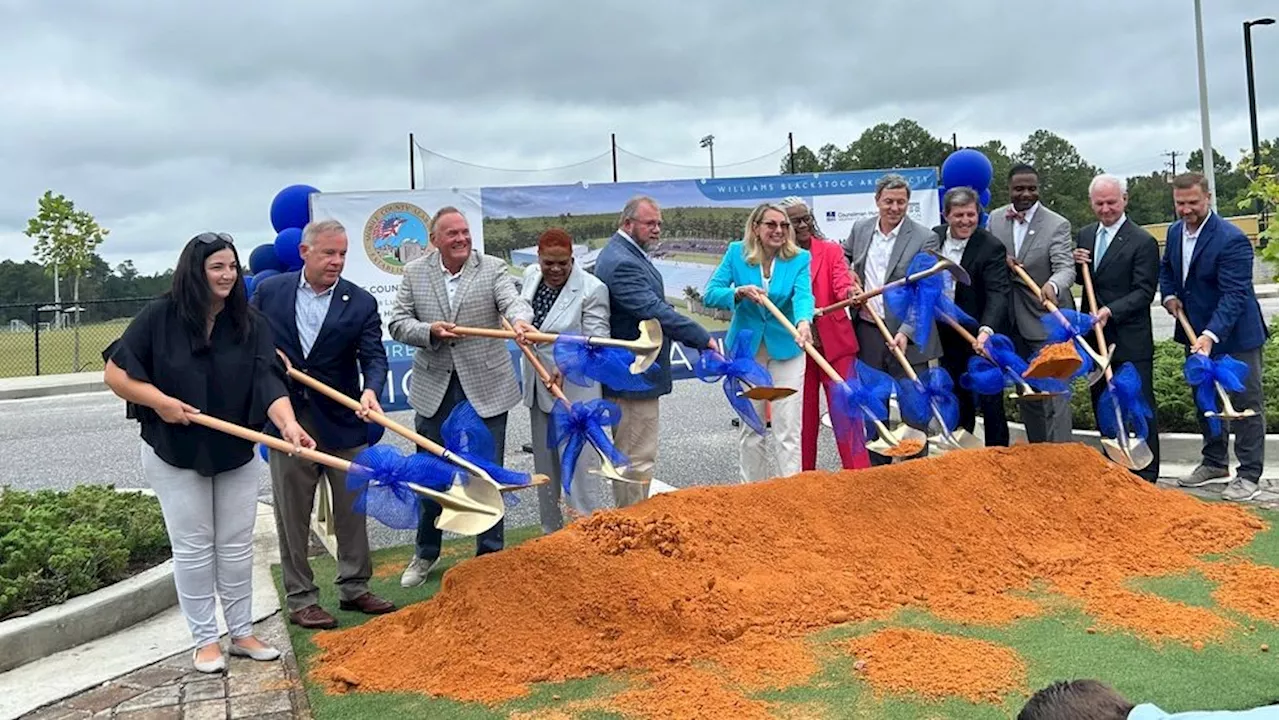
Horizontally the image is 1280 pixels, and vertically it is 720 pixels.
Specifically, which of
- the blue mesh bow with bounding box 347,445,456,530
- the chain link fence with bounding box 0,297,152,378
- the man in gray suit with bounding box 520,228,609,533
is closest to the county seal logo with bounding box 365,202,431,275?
the man in gray suit with bounding box 520,228,609,533

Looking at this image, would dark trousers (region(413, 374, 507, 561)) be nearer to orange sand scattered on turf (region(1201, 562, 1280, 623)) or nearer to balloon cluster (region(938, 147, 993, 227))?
orange sand scattered on turf (region(1201, 562, 1280, 623))

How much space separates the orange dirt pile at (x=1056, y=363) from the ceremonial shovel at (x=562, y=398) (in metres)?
2.31

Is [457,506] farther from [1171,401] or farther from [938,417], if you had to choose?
[1171,401]

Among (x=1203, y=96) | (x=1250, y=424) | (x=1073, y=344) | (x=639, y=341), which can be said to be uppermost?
(x=1203, y=96)

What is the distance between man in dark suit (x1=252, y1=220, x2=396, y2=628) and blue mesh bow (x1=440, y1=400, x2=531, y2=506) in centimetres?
43

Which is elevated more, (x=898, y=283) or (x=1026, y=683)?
(x=898, y=283)

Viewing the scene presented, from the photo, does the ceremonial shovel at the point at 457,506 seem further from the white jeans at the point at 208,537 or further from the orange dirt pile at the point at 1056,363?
the orange dirt pile at the point at 1056,363

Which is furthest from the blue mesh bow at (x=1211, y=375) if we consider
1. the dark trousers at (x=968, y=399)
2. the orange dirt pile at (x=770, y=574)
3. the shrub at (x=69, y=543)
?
the shrub at (x=69, y=543)

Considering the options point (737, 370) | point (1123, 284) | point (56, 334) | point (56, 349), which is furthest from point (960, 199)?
point (56, 349)

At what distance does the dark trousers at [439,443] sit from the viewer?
496cm

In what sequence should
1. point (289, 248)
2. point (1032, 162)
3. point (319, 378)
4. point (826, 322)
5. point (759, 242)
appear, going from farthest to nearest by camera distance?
point (1032, 162) < point (289, 248) < point (826, 322) < point (759, 242) < point (319, 378)

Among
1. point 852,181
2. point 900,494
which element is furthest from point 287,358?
point 852,181

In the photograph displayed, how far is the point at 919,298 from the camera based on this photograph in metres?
5.57

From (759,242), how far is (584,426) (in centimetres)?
162
